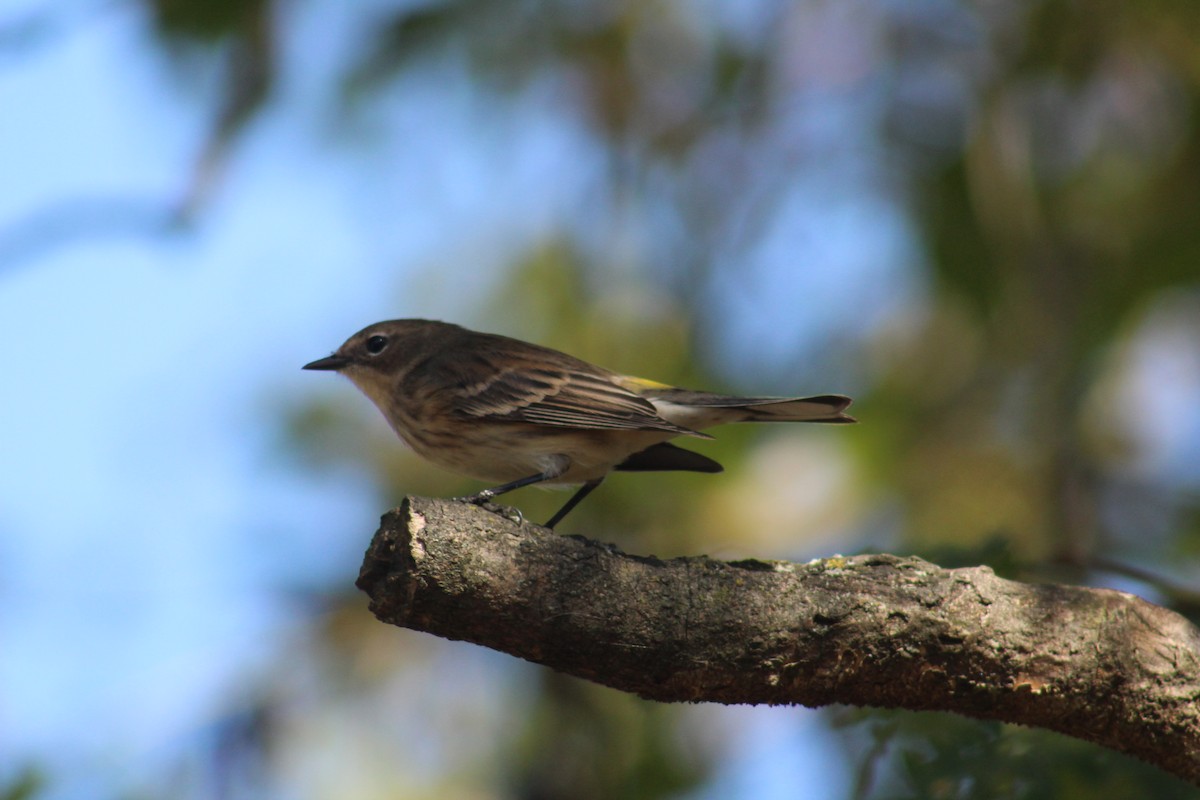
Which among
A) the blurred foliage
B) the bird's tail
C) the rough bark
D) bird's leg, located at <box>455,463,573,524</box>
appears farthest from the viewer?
the bird's tail

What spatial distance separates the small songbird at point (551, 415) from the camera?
20.4 feet

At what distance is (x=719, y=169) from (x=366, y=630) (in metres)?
4.16

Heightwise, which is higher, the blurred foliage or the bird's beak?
the bird's beak

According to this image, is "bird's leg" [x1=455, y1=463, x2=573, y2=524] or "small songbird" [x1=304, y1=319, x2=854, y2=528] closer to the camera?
"bird's leg" [x1=455, y1=463, x2=573, y2=524]

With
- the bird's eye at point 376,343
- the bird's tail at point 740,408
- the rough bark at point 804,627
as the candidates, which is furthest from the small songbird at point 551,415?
the rough bark at point 804,627

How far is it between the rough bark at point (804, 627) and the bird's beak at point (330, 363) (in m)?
4.34

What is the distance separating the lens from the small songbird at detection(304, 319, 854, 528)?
6.22 meters

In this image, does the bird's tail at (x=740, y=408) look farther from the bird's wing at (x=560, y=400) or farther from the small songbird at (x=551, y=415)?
the bird's wing at (x=560, y=400)

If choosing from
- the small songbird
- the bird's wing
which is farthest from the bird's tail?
the bird's wing

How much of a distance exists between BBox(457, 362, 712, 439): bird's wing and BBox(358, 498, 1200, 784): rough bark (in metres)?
2.04

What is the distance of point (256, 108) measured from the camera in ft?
23.5

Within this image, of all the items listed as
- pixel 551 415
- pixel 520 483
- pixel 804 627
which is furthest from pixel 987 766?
pixel 551 415

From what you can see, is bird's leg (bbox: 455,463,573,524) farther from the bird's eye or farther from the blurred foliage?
the blurred foliage

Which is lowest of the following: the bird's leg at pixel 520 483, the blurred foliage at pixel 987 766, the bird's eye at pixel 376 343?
the blurred foliage at pixel 987 766
